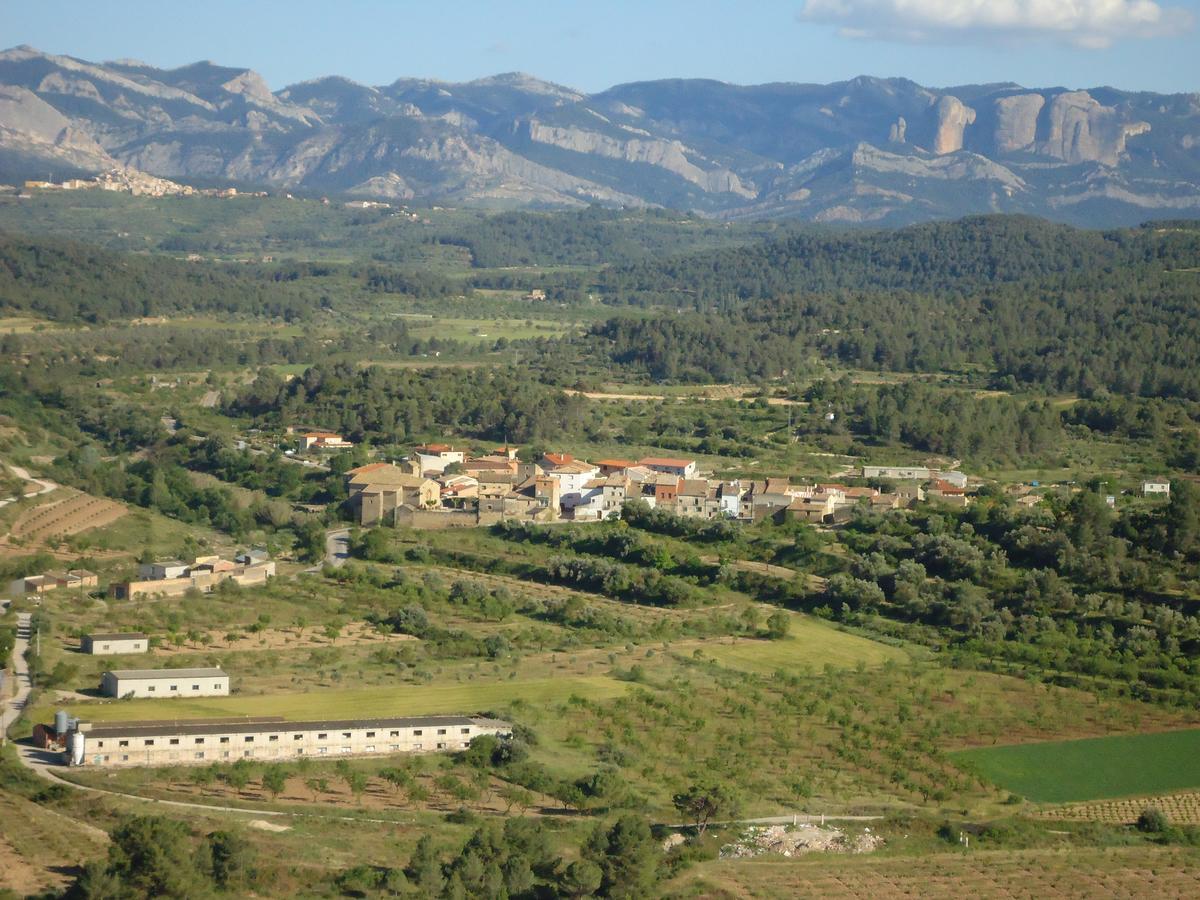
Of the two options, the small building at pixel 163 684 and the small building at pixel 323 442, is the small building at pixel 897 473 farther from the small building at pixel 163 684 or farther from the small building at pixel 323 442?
the small building at pixel 163 684

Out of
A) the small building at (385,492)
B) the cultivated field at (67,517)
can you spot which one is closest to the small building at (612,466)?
the small building at (385,492)

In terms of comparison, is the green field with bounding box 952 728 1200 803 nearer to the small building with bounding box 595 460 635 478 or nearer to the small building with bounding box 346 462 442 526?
the small building with bounding box 346 462 442 526

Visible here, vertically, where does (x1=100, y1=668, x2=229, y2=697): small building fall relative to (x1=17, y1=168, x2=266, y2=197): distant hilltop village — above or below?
below

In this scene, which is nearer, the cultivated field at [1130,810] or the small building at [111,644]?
the cultivated field at [1130,810]

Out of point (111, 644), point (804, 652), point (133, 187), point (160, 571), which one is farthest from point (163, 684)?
point (133, 187)

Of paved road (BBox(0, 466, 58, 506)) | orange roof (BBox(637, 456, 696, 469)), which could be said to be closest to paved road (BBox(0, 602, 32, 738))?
paved road (BBox(0, 466, 58, 506))
